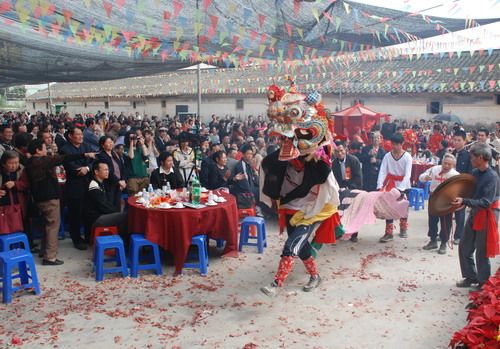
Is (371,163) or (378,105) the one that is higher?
(378,105)

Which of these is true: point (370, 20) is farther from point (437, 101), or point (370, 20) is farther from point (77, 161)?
point (437, 101)

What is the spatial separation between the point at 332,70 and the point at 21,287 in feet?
62.1

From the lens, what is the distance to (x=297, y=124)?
13.4 feet

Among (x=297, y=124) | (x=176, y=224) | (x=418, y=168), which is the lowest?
(x=176, y=224)

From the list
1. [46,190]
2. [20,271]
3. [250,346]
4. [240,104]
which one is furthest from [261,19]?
[240,104]

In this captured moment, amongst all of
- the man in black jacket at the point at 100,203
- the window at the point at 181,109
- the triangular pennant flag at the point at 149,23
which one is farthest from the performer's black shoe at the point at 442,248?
the window at the point at 181,109

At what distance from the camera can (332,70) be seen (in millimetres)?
21109

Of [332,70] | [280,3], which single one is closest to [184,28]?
[280,3]

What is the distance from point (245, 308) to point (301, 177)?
4.37 ft

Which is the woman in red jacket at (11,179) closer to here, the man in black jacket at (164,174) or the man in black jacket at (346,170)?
the man in black jacket at (164,174)

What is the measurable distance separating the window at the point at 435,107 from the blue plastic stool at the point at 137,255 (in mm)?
15424

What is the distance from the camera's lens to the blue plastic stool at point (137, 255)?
471cm

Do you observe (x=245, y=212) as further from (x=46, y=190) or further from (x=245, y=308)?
(x=46, y=190)

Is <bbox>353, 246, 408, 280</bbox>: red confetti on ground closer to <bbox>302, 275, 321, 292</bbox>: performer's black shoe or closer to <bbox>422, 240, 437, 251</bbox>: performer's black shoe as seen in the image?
<bbox>422, 240, 437, 251</bbox>: performer's black shoe
